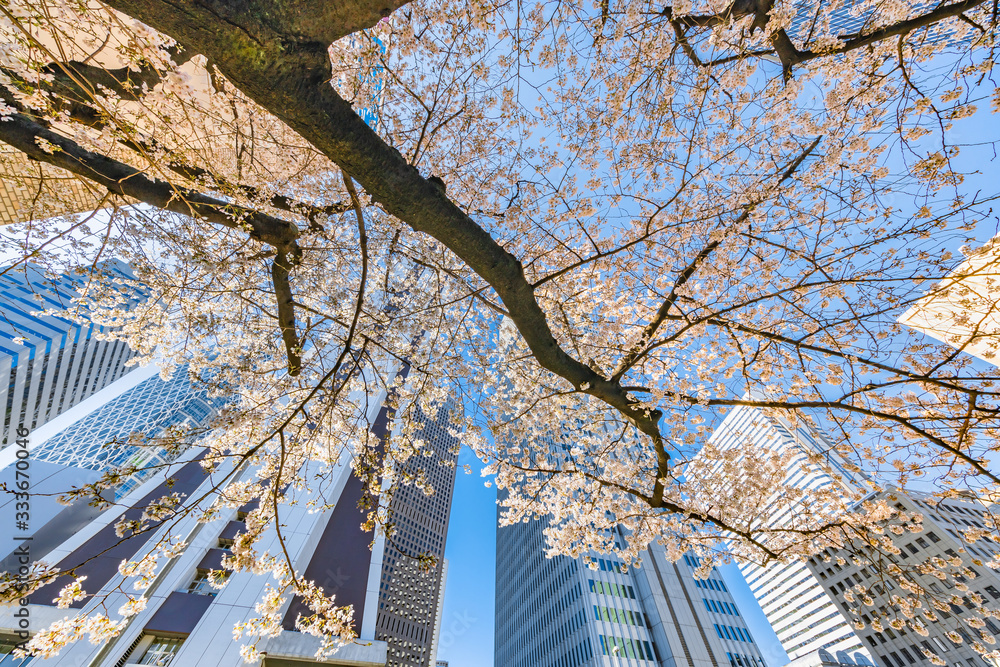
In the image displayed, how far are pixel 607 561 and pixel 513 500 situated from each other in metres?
48.3

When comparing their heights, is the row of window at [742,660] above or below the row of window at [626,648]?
below

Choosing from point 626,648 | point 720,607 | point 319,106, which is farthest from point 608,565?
point 319,106

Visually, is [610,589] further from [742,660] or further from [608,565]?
[742,660]

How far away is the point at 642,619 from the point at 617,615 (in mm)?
3156

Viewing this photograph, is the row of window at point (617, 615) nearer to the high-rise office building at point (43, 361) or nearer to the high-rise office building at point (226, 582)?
the high-rise office building at point (226, 582)

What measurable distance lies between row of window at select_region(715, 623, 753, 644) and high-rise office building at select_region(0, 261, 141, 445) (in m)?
62.0

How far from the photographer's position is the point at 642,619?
41531 millimetres

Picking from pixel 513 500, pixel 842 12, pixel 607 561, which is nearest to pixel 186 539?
pixel 513 500

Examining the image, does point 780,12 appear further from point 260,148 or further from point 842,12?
point 260,148

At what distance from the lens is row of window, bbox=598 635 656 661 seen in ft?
126

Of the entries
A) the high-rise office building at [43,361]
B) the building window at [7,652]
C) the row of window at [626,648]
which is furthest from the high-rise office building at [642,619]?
the high-rise office building at [43,361]

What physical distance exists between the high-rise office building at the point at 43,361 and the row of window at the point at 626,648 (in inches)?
2013

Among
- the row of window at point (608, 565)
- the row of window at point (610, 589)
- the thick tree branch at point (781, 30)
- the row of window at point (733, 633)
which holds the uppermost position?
the row of window at point (608, 565)

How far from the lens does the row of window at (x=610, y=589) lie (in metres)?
42.9
